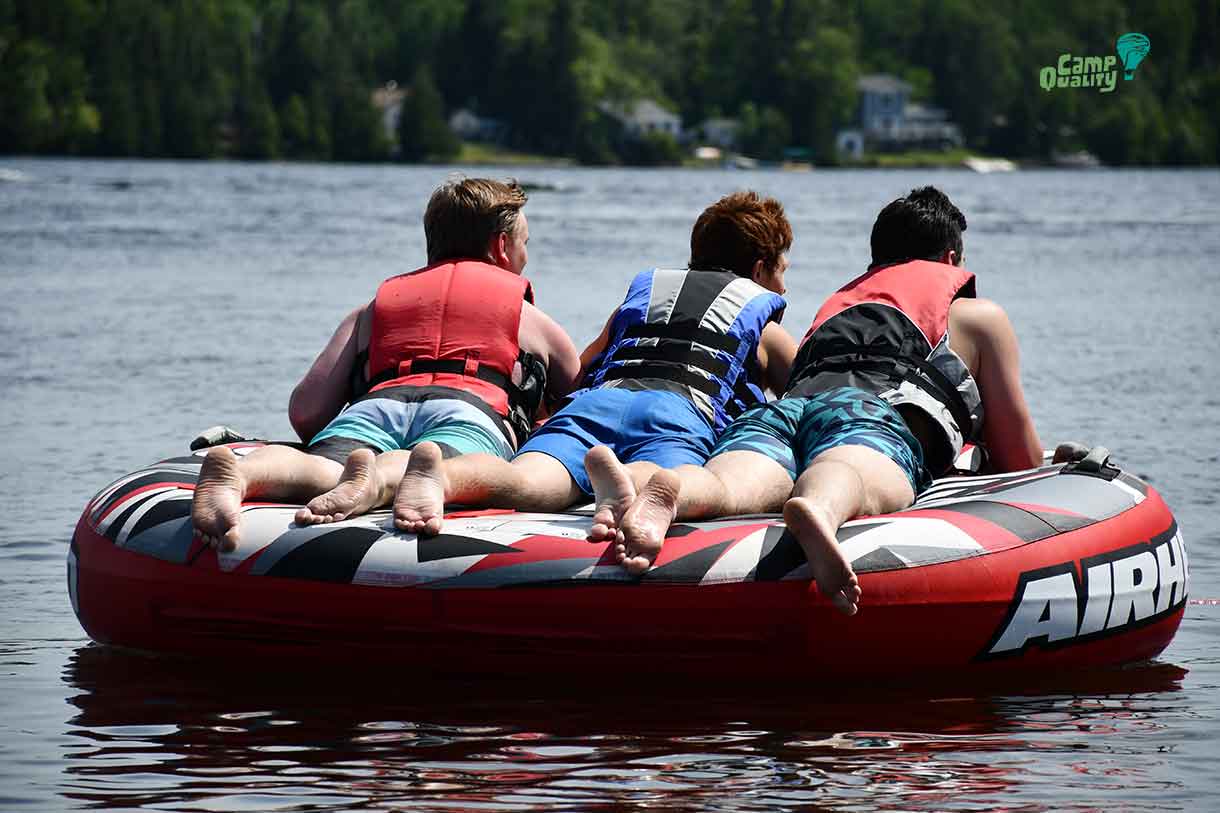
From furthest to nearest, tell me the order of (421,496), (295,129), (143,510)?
(295,129) → (143,510) → (421,496)

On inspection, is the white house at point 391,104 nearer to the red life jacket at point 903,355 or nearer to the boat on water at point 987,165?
the boat on water at point 987,165

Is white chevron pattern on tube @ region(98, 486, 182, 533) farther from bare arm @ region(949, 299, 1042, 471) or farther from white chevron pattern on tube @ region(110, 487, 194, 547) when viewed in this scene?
bare arm @ region(949, 299, 1042, 471)

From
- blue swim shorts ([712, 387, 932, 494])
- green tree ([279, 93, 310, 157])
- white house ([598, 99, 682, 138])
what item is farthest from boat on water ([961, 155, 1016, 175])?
blue swim shorts ([712, 387, 932, 494])

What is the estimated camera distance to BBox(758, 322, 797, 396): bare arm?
6.11 meters

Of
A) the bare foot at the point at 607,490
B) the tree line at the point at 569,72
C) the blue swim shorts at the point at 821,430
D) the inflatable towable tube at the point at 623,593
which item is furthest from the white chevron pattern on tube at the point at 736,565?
the tree line at the point at 569,72

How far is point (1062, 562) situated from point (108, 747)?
2.74m

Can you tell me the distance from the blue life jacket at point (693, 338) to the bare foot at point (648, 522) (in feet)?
2.47

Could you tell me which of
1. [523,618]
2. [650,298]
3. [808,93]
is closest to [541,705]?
[523,618]

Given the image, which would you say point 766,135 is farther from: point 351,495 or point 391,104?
point 351,495

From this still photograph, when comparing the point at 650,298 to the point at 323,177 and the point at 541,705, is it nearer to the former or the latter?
the point at 541,705

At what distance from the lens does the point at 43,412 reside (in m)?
12.0

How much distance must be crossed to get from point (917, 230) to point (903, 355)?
22.1 inches

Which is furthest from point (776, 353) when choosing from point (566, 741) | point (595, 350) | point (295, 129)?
point (295, 129)

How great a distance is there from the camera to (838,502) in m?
5.11
